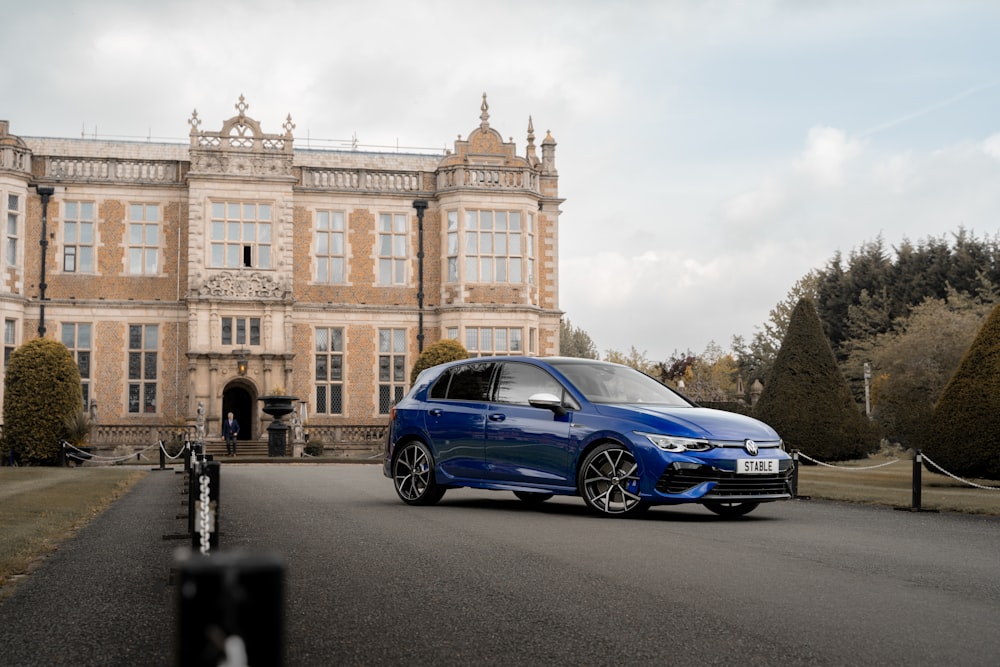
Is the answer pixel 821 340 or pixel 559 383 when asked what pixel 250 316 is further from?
pixel 559 383

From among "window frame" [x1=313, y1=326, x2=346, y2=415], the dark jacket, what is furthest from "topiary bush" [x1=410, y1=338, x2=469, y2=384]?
the dark jacket

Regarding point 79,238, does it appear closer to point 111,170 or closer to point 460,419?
point 111,170

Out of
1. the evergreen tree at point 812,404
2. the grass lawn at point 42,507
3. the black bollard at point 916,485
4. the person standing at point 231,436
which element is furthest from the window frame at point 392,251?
the black bollard at point 916,485

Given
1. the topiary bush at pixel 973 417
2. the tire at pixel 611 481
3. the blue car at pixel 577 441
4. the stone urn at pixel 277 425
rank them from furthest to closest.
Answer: the stone urn at pixel 277 425 → the topiary bush at pixel 973 417 → the tire at pixel 611 481 → the blue car at pixel 577 441

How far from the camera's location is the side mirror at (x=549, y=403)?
39.7 feet

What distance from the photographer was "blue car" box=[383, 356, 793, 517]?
1132 cm

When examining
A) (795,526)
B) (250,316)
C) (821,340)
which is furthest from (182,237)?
(795,526)

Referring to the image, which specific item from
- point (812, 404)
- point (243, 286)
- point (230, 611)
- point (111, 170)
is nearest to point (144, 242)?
point (111, 170)

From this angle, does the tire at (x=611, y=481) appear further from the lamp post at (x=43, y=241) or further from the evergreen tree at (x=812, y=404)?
the lamp post at (x=43, y=241)

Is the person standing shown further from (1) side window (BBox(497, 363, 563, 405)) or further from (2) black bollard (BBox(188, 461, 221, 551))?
(2) black bollard (BBox(188, 461, 221, 551))

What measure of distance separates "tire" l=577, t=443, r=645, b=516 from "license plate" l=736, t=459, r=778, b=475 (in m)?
1.03

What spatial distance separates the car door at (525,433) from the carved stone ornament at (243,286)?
95.0 feet

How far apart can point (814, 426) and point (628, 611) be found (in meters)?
22.1

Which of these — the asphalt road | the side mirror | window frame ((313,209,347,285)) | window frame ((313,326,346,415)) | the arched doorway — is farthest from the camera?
the arched doorway
